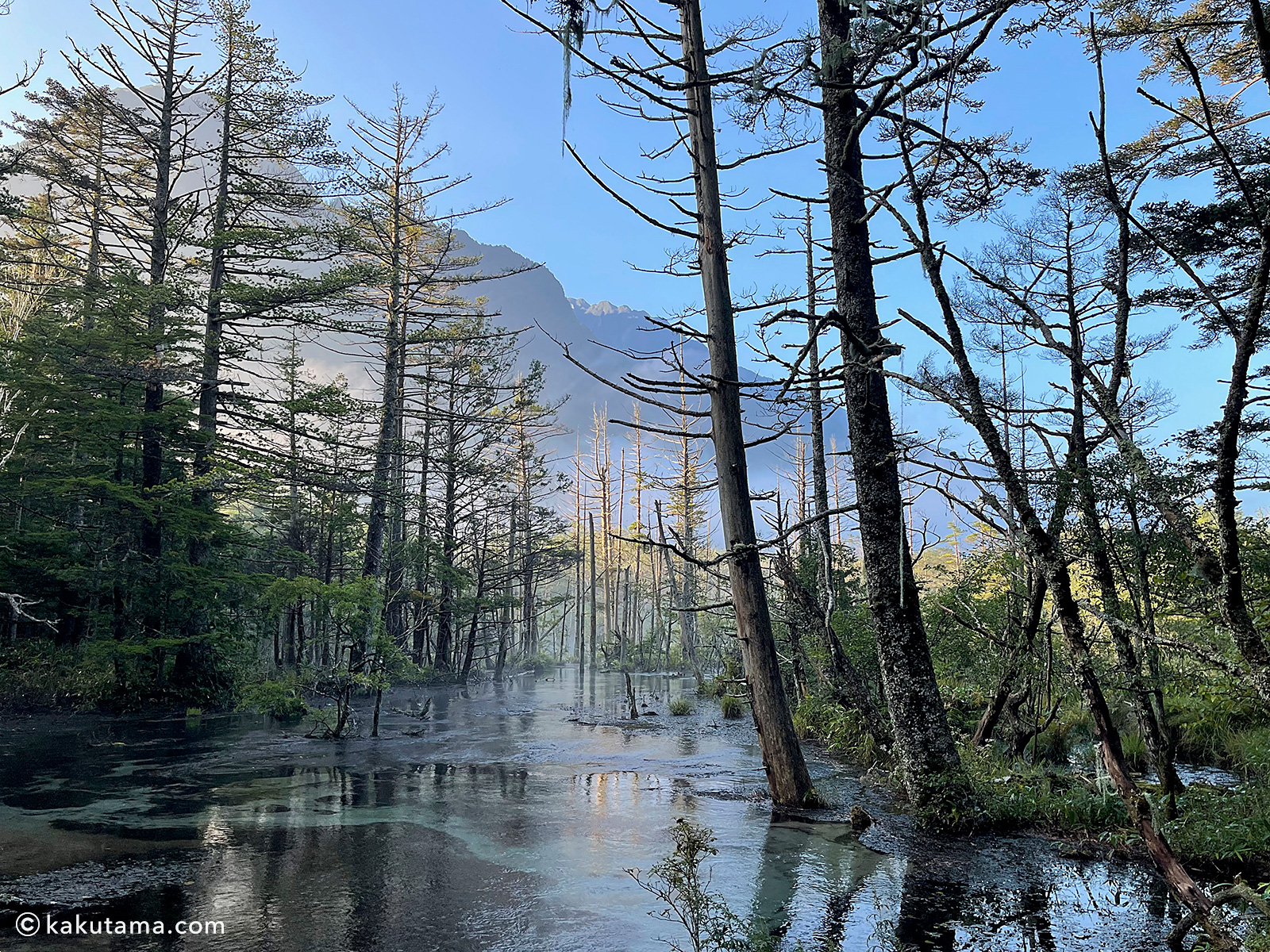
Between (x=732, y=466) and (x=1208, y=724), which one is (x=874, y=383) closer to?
(x=732, y=466)

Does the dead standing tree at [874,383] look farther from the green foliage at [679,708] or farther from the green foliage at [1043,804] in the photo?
the green foliage at [679,708]

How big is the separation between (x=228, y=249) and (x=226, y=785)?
1658 cm

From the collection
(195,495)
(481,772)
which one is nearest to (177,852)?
(481,772)

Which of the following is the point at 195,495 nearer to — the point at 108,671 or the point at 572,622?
the point at 108,671

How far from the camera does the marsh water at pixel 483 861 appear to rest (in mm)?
4750

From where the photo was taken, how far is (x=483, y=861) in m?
A: 6.37

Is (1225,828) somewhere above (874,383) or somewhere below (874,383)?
below

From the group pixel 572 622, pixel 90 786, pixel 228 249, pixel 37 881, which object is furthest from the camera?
pixel 572 622

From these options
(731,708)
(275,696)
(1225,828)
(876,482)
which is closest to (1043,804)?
(1225,828)

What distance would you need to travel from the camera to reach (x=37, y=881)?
18.5ft

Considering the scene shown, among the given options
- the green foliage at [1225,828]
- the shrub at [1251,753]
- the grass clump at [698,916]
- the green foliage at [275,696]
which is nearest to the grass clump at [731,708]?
the green foliage at [275,696]

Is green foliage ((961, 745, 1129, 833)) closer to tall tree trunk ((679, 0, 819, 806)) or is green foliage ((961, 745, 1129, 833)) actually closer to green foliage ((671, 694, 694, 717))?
tall tree trunk ((679, 0, 819, 806))

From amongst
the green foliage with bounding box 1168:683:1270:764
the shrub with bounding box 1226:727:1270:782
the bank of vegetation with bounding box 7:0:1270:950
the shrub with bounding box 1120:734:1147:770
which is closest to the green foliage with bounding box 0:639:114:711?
the bank of vegetation with bounding box 7:0:1270:950

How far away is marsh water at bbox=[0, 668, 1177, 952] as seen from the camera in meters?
4.75
